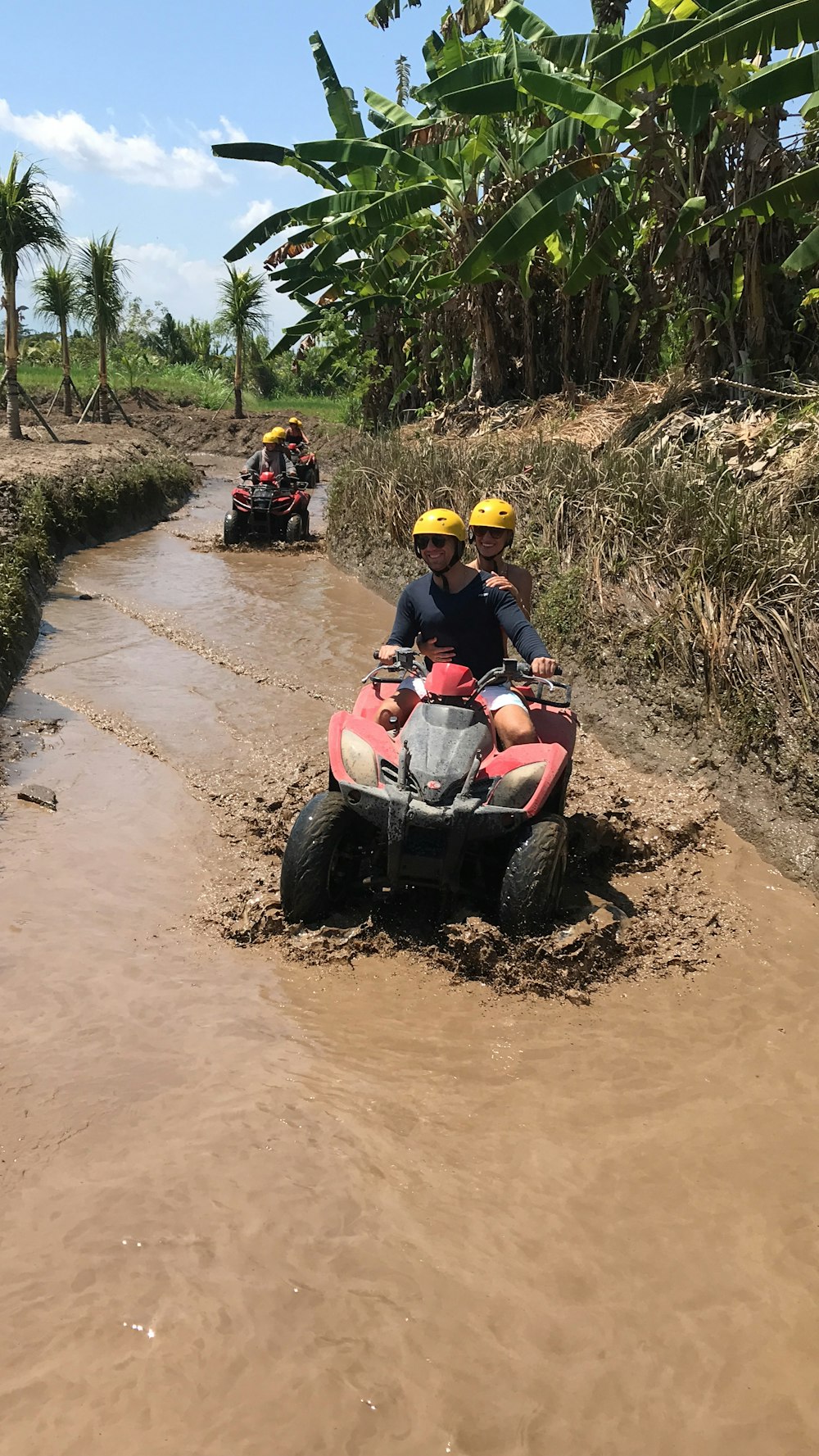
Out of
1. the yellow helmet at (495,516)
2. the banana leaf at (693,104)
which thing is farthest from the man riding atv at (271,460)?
the yellow helmet at (495,516)

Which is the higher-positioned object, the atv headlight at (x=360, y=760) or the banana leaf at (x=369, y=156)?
the banana leaf at (x=369, y=156)

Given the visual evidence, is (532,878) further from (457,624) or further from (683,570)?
(683,570)

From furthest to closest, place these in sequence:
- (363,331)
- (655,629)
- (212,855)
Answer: (363,331)
(655,629)
(212,855)

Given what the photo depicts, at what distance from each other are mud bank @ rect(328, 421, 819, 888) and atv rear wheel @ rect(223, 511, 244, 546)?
18.4 feet

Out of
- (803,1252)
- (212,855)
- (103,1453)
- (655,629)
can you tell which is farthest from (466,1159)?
(655,629)

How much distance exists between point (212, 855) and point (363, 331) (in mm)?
19905

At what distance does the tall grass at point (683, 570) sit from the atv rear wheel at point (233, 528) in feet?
17.7

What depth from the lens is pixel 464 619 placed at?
16.9 feet

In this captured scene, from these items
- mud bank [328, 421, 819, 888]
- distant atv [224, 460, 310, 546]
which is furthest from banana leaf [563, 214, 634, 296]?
distant atv [224, 460, 310, 546]

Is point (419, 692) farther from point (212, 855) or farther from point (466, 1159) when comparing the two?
point (466, 1159)

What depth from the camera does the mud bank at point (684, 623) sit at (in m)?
5.97

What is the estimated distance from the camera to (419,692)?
504 centimetres

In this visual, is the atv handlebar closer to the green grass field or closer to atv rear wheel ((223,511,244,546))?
atv rear wheel ((223,511,244,546))

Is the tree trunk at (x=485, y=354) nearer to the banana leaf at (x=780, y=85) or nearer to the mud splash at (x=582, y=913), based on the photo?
the banana leaf at (x=780, y=85)
